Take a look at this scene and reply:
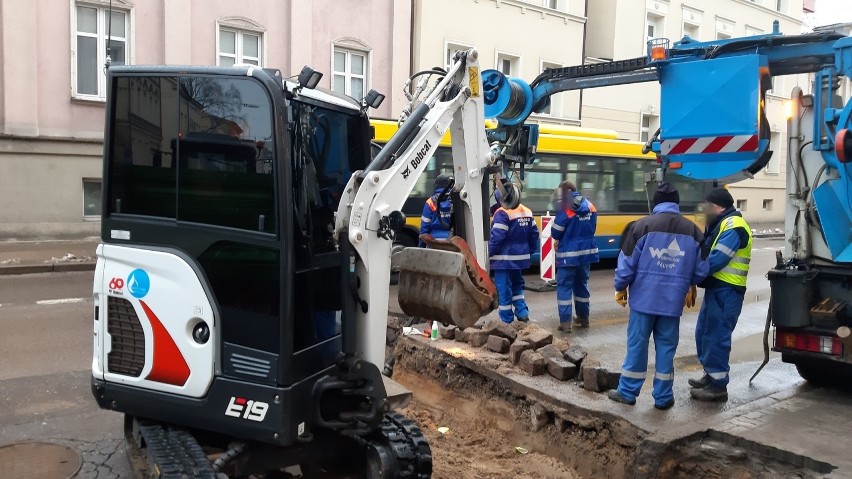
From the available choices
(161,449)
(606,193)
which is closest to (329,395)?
(161,449)

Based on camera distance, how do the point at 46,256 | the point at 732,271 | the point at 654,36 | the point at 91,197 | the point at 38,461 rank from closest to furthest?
1. the point at 38,461
2. the point at 732,271
3. the point at 46,256
4. the point at 91,197
5. the point at 654,36

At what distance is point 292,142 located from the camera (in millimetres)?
3410

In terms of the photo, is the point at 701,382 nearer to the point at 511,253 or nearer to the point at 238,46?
the point at 511,253

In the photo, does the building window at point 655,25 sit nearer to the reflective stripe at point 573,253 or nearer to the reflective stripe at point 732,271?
the reflective stripe at point 573,253

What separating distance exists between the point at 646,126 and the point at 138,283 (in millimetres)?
26907

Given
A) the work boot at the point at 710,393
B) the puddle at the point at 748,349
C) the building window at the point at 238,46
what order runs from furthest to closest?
the building window at the point at 238,46
the puddle at the point at 748,349
the work boot at the point at 710,393

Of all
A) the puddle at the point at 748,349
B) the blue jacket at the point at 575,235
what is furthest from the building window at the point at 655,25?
the puddle at the point at 748,349

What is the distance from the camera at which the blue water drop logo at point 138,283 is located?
11.8 ft

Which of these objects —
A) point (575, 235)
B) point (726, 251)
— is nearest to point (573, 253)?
point (575, 235)

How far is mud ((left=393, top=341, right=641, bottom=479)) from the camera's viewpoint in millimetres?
5172

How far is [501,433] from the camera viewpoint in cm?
595

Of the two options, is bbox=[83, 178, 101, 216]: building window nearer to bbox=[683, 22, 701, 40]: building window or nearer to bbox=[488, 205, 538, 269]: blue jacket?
bbox=[488, 205, 538, 269]: blue jacket

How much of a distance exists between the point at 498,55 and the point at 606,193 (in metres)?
9.11

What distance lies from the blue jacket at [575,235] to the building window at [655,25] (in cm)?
2130
